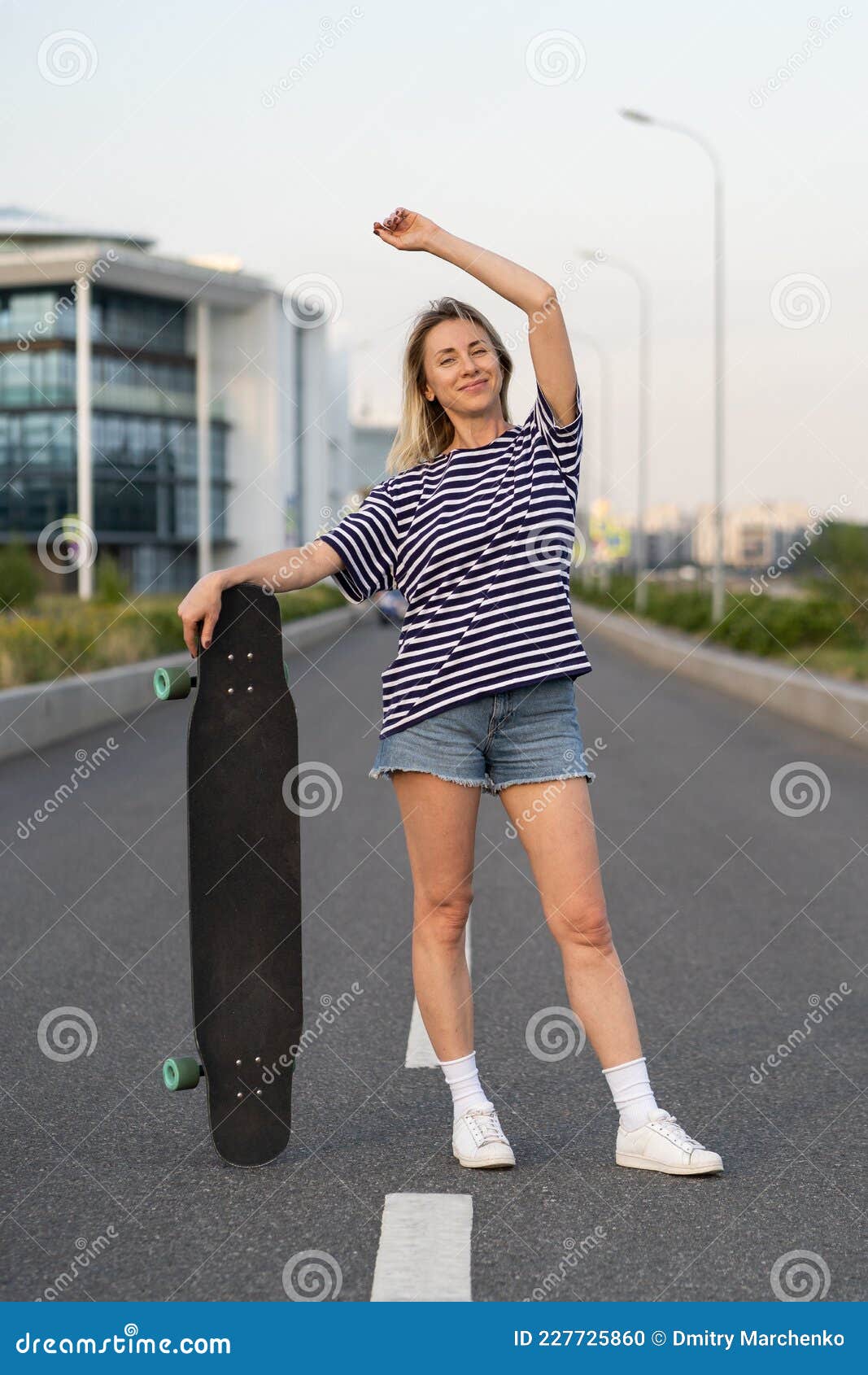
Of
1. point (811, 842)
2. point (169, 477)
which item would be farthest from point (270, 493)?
point (811, 842)

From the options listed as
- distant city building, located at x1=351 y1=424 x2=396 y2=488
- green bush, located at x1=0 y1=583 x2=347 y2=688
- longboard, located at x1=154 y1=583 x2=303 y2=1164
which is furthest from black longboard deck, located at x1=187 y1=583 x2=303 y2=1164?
distant city building, located at x1=351 y1=424 x2=396 y2=488

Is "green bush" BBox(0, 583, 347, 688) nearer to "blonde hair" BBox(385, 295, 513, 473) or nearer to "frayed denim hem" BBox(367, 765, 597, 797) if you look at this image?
"blonde hair" BBox(385, 295, 513, 473)

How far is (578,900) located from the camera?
3.60 m

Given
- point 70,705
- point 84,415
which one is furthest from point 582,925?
point 84,415

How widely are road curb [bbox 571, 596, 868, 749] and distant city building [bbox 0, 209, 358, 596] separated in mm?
36616

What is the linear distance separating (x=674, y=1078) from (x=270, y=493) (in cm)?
8462

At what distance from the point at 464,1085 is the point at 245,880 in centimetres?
71

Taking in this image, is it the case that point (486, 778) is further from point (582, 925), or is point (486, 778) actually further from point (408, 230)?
point (408, 230)

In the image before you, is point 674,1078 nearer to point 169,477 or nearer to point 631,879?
point 631,879

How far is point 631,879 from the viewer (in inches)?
310

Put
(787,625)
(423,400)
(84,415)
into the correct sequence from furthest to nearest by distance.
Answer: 1. (84,415)
2. (787,625)
3. (423,400)

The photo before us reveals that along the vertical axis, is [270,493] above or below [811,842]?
above

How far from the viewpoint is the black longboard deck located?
3.59 metres

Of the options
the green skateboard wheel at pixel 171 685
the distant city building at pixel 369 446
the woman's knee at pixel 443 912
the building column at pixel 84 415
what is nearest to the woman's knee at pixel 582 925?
the woman's knee at pixel 443 912
